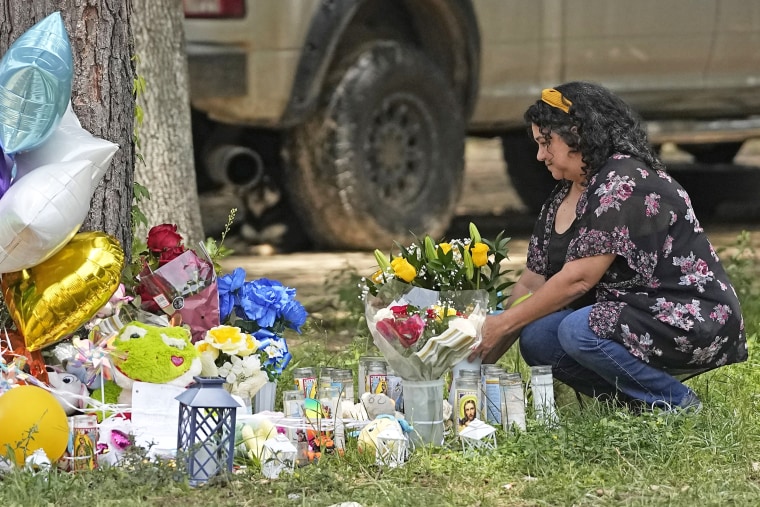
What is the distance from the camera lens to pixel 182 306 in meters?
4.24

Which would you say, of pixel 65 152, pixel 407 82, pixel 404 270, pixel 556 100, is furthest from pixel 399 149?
pixel 65 152

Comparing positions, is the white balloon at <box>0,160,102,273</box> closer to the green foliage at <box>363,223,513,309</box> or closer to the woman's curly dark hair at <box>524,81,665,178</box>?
the green foliage at <box>363,223,513,309</box>

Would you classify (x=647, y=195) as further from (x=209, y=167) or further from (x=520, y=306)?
(x=209, y=167)

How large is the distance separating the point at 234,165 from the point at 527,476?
4090mm

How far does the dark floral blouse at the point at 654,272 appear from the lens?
400cm

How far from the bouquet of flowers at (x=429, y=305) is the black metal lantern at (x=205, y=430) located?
1.78ft

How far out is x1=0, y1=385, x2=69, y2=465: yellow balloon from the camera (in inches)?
142

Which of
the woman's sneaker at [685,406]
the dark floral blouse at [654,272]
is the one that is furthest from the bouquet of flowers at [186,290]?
the woman's sneaker at [685,406]

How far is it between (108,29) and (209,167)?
2965 mm

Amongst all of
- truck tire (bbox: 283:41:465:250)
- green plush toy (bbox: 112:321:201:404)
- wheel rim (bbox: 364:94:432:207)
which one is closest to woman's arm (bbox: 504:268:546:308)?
green plush toy (bbox: 112:321:201:404)

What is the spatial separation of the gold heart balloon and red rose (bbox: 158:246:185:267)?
1.42ft

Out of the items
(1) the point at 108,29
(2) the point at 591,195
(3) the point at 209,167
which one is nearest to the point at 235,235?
(3) the point at 209,167

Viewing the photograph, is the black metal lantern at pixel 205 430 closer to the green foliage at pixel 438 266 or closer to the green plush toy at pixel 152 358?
the green plush toy at pixel 152 358

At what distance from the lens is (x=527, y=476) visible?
12.3ft
